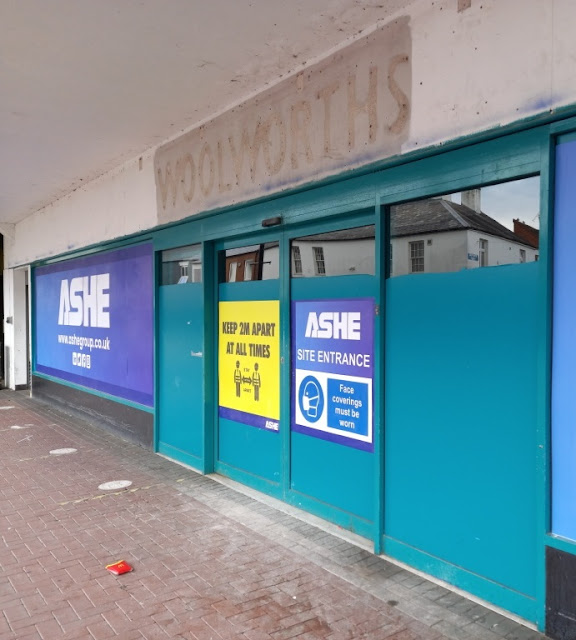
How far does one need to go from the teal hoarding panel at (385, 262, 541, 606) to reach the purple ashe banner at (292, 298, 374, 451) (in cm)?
31

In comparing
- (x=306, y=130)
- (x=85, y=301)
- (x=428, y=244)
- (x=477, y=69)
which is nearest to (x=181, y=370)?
(x=306, y=130)

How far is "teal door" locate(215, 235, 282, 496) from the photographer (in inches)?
210

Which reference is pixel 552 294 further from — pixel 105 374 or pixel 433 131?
pixel 105 374

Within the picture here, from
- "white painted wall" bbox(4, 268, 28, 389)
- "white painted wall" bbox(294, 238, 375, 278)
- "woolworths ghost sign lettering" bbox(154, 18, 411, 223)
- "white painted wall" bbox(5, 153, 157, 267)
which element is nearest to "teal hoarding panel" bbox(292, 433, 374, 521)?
"white painted wall" bbox(294, 238, 375, 278)

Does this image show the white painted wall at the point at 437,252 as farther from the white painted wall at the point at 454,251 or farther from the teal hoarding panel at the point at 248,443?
the teal hoarding panel at the point at 248,443

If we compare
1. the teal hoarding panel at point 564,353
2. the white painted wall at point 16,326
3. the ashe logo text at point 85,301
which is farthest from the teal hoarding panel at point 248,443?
the white painted wall at point 16,326

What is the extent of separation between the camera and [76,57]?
442 cm

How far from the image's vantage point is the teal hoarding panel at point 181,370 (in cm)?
629

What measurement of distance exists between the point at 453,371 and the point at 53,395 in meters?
9.10

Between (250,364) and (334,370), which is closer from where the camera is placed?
(334,370)

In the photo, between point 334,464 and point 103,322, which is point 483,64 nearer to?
point 334,464

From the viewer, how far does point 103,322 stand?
8617mm

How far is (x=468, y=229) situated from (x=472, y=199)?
0.61 feet

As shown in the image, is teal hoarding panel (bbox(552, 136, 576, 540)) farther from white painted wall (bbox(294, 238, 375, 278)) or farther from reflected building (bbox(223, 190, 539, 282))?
white painted wall (bbox(294, 238, 375, 278))
